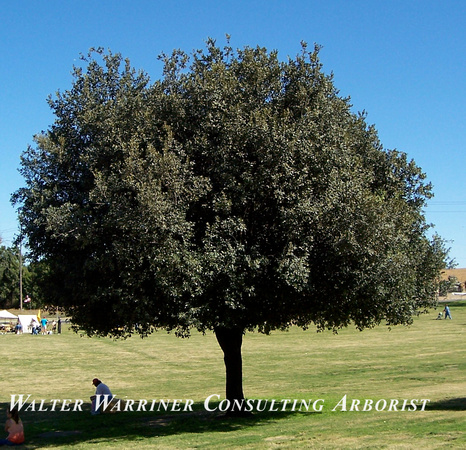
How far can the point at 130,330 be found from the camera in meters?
16.2

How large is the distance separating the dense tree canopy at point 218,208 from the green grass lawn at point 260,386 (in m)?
2.82

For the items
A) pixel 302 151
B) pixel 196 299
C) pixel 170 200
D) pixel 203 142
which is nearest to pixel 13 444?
pixel 196 299

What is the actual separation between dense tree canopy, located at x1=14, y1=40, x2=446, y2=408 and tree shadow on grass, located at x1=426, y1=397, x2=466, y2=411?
4146mm

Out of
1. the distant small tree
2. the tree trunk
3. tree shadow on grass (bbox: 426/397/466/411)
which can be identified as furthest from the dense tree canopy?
the distant small tree

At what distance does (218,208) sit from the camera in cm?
1388

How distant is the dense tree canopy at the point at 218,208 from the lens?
45.9 feet

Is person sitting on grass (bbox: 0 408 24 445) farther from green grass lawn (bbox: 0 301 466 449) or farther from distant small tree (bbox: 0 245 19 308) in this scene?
distant small tree (bbox: 0 245 19 308)

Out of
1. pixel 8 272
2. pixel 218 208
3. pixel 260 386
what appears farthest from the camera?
pixel 8 272

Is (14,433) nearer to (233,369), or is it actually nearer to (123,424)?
(123,424)

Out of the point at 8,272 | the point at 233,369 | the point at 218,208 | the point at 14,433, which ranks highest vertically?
the point at 8,272

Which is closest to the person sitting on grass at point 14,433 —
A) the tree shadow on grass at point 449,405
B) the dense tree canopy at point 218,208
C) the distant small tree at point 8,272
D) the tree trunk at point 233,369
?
the dense tree canopy at point 218,208

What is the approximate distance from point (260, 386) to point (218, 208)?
15.8 m

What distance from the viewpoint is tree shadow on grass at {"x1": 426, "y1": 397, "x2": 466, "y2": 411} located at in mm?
18767

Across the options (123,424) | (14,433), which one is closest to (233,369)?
(123,424)
